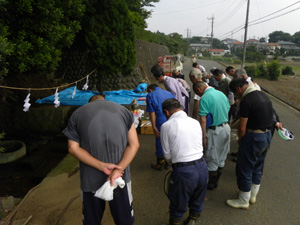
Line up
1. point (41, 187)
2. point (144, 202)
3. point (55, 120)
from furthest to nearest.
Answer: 1. point (55, 120)
2. point (41, 187)
3. point (144, 202)

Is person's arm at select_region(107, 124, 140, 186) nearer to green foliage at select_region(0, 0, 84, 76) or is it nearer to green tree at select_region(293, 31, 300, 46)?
green foliage at select_region(0, 0, 84, 76)

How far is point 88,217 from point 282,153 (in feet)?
15.6

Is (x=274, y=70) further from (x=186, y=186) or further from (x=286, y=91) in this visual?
(x=186, y=186)

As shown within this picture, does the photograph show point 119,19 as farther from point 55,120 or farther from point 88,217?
point 88,217

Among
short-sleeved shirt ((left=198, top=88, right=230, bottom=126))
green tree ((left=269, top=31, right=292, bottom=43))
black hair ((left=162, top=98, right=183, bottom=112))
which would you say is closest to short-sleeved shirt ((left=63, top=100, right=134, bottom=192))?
black hair ((left=162, top=98, right=183, bottom=112))

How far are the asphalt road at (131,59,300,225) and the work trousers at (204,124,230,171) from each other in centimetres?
59

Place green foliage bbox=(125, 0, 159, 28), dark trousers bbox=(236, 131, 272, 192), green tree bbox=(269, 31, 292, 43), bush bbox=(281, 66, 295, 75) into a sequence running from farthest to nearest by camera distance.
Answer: green tree bbox=(269, 31, 292, 43)
bush bbox=(281, 66, 295, 75)
green foliage bbox=(125, 0, 159, 28)
dark trousers bbox=(236, 131, 272, 192)

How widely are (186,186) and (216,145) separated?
4.08 ft

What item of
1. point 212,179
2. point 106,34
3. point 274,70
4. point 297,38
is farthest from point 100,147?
point 297,38

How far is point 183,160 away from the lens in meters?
2.32

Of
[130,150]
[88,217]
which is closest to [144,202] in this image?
[88,217]

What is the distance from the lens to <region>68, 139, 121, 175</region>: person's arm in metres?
1.91

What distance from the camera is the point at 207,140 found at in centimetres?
338

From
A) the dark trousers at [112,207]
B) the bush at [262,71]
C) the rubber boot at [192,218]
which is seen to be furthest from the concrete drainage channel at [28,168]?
the bush at [262,71]
